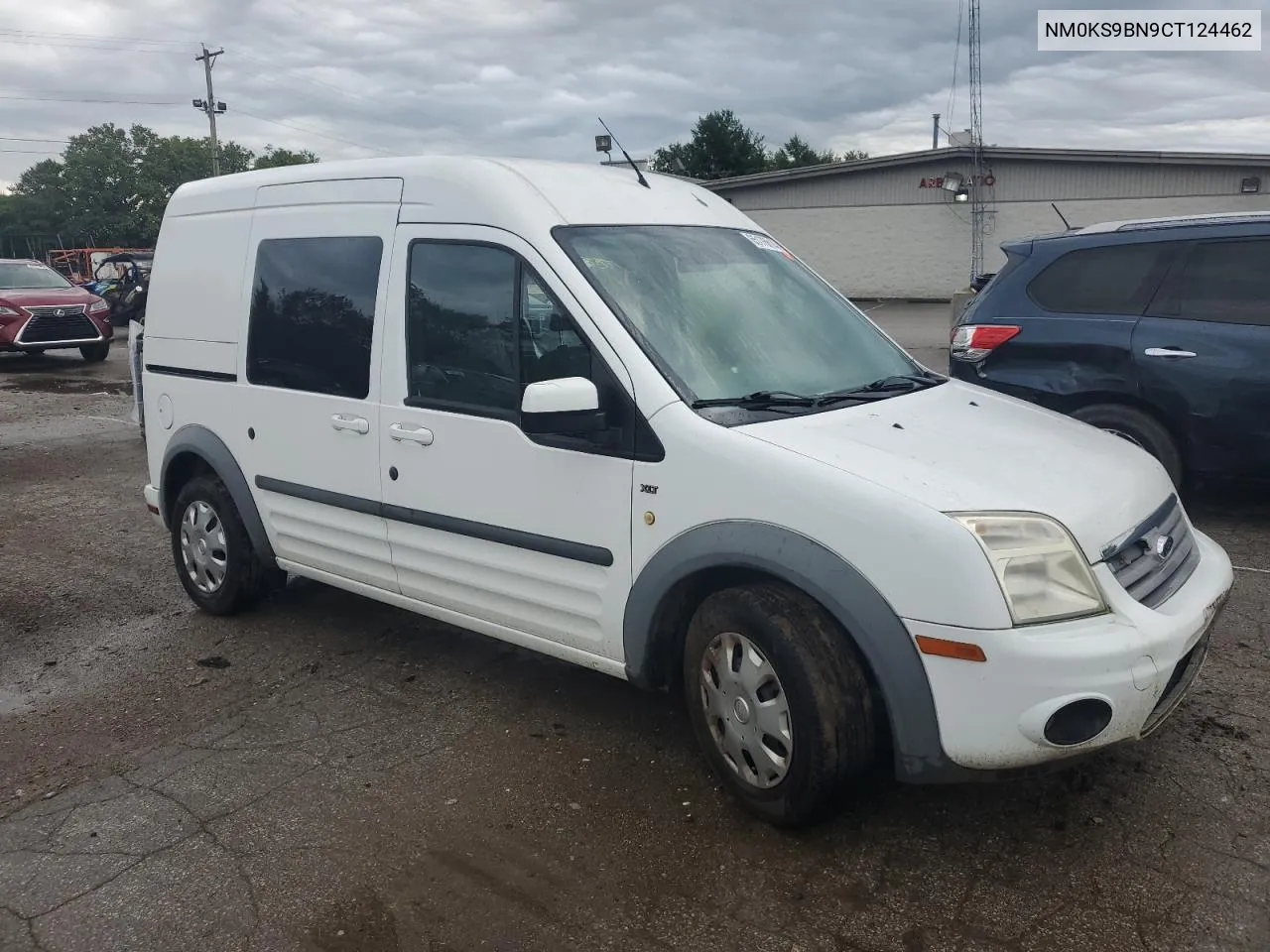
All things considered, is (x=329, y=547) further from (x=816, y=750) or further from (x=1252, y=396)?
(x=1252, y=396)

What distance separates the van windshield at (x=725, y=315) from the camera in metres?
3.50

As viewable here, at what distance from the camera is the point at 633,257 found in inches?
148

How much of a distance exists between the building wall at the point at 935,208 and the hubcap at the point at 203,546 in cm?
2566

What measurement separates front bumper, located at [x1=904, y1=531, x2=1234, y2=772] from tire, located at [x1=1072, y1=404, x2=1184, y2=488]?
3.52m

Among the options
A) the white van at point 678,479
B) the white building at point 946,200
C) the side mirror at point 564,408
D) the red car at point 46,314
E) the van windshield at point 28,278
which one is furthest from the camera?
the white building at point 946,200

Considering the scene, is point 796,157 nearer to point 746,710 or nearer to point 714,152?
point 714,152

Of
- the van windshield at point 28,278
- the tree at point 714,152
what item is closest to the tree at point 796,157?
the tree at point 714,152

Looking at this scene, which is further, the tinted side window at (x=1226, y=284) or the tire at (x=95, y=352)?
the tire at (x=95, y=352)

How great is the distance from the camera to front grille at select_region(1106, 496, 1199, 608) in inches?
117

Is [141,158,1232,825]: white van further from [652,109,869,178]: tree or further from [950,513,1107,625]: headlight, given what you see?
[652,109,869,178]: tree

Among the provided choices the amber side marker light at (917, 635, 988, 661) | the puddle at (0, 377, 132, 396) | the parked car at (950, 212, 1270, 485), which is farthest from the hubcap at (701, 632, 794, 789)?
the puddle at (0, 377, 132, 396)

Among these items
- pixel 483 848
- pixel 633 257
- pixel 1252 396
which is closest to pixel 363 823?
pixel 483 848

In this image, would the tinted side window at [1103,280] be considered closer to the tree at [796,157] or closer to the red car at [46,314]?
the red car at [46,314]

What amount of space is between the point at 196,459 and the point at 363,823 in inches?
103
